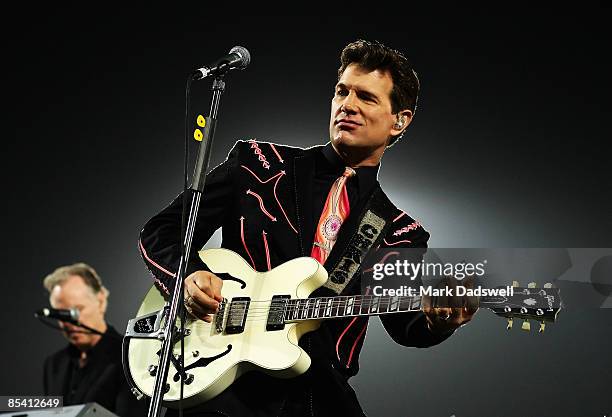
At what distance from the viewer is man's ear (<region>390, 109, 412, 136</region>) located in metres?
2.80

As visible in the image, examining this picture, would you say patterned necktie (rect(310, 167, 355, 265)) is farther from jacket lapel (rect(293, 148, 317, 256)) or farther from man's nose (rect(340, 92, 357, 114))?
man's nose (rect(340, 92, 357, 114))

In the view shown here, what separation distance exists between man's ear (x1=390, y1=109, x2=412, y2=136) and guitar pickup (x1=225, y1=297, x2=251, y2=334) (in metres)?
0.88

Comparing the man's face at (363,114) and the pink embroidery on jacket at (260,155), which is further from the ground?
the man's face at (363,114)

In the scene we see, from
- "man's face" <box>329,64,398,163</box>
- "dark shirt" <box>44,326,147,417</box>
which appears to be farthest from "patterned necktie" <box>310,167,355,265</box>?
"dark shirt" <box>44,326,147,417</box>

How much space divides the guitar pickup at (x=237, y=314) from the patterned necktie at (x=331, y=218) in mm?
291

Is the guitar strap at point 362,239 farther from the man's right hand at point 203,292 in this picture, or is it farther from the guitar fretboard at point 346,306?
the man's right hand at point 203,292

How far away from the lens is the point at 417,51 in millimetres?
3396

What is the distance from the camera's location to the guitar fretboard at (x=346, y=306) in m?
2.32

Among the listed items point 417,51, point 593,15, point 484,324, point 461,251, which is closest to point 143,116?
point 417,51

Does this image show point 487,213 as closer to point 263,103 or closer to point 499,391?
point 499,391

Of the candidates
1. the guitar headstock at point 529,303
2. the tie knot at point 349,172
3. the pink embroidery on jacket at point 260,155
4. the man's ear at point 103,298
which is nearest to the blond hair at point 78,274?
the man's ear at point 103,298

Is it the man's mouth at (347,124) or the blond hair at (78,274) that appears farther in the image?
the blond hair at (78,274)

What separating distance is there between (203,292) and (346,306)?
0.47 m

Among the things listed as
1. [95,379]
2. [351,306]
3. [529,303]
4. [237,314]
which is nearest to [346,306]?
[351,306]
